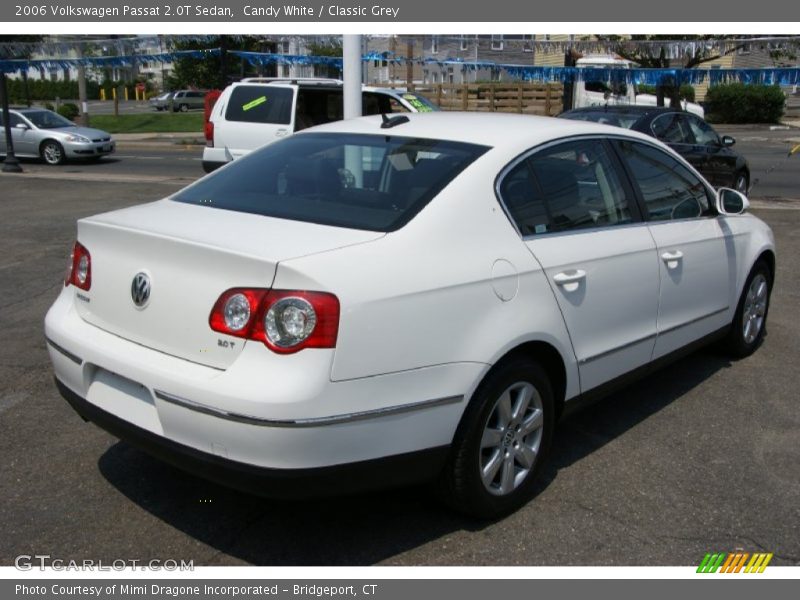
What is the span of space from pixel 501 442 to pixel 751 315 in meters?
3.11

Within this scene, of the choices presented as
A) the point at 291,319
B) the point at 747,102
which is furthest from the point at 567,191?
the point at 747,102

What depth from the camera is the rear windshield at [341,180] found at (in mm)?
3412

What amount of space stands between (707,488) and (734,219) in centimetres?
213

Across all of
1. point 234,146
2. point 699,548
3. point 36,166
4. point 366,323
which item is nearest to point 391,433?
point 366,323

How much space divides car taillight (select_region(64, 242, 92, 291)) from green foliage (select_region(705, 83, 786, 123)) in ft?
125

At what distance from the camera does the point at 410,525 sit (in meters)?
3.51

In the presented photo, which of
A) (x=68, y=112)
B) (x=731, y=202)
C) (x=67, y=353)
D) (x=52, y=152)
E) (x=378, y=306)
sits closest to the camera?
(x=378, y=306)

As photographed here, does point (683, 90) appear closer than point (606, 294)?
No

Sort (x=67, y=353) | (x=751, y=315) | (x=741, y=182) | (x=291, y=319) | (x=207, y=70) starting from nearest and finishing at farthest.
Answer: (x=291, y=319)
(x=67, y=353)
(x=751, y=315)
(x=741, y=182)
(x=207, y=70)

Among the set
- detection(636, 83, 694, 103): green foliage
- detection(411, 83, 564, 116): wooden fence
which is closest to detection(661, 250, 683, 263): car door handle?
detection(411, 83, 564, 116): wooden fence

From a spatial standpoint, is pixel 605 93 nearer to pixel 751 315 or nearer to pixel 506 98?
pixel 506 98

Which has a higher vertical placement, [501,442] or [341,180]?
[341,180]

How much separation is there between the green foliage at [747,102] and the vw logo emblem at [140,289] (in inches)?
1507

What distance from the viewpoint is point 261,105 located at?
45.6 ft
